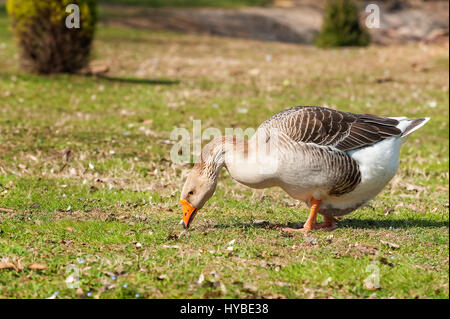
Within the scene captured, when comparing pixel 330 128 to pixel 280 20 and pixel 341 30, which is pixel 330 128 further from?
pixel 280 20

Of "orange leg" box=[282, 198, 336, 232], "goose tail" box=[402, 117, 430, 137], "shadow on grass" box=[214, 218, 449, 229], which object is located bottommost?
"shadow on grass" box=[214, 218, 449, 229]

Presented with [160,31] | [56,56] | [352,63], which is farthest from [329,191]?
[160,31]

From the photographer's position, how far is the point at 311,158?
659cm

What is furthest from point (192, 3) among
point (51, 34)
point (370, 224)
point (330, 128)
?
point (330, 128)

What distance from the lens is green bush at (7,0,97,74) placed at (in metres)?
16.3

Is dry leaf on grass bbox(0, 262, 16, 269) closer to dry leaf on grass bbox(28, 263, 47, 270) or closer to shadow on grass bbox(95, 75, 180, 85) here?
dry leaf on grass bbox(28, 263, 47, 270)

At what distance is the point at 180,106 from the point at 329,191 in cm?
853

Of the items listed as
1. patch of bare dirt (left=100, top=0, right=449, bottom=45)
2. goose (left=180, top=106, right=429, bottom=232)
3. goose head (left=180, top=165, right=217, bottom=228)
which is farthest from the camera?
patch of bare dirt (left=100, top=0, right=449, bottom=45)

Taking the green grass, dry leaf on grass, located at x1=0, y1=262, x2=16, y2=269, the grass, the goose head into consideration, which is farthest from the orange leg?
the green grass

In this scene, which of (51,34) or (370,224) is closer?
(370,224)

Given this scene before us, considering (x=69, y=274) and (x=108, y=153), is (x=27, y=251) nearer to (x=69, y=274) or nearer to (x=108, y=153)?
(x=69, y=274)

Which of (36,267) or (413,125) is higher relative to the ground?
(413,125)

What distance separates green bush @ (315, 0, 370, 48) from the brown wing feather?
19.3m

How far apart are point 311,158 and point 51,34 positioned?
11982mm
